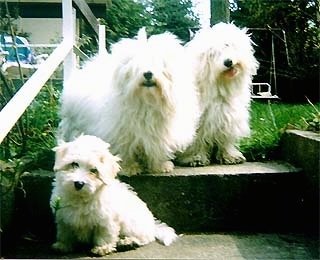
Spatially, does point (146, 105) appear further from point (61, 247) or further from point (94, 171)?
point (61, 247)

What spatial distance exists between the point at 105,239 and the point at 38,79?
106 cm

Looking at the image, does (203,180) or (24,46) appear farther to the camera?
(24,46)

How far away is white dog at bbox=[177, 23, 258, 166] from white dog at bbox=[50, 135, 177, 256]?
2.91 feet

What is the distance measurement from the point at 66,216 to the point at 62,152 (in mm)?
322

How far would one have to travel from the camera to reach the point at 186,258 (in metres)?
3.02

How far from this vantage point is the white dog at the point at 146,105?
3535 mm

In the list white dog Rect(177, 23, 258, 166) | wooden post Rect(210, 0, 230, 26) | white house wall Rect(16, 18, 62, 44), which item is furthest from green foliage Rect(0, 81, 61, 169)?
white house wall Rect(16, 18, 62, 44)

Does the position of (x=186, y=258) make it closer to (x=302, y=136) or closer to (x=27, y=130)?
(x=302, y=136)

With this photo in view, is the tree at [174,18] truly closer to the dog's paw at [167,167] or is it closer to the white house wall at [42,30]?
the white house wall at [42,30]

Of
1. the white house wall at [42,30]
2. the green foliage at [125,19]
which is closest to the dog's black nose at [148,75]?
the white house wall at [42,30]

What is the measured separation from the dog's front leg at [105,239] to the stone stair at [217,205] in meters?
0.41

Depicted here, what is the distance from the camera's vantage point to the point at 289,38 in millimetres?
8820

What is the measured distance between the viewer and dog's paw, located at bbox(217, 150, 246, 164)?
3957mm

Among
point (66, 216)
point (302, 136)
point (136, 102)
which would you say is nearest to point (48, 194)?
point (66, 216)
